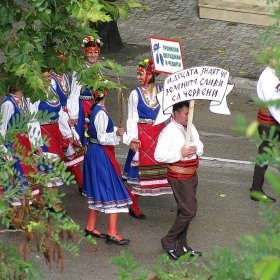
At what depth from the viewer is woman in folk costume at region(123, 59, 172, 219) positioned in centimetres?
744

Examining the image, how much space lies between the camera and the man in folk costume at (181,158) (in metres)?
6.47

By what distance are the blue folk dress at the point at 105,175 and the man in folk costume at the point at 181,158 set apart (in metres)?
0.61

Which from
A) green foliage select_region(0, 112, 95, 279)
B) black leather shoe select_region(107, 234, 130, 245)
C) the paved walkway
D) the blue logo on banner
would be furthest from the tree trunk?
green foliage select_region(0, 112, 95, 279)

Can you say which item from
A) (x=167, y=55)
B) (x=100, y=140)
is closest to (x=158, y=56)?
(x=167, y=55)

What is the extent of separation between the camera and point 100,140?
6883 mm

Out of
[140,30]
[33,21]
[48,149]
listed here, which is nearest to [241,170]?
[48,149]

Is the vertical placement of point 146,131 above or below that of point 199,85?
below

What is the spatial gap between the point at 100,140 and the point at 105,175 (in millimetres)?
356

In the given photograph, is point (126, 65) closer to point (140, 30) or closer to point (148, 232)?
point (140, 30)

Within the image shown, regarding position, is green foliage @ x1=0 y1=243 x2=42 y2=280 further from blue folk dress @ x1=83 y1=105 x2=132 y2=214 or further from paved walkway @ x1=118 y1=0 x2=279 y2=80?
paved walkway @ x1=118 y1=0 x2=279 y2=80

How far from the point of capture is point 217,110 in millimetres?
6246

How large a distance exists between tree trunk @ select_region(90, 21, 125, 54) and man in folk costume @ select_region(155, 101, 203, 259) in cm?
756

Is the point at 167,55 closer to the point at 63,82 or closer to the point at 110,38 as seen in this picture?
the point at 63,82

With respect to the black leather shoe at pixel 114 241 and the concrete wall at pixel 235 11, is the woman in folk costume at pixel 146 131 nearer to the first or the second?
the black leather shoe at pixel 114 241
